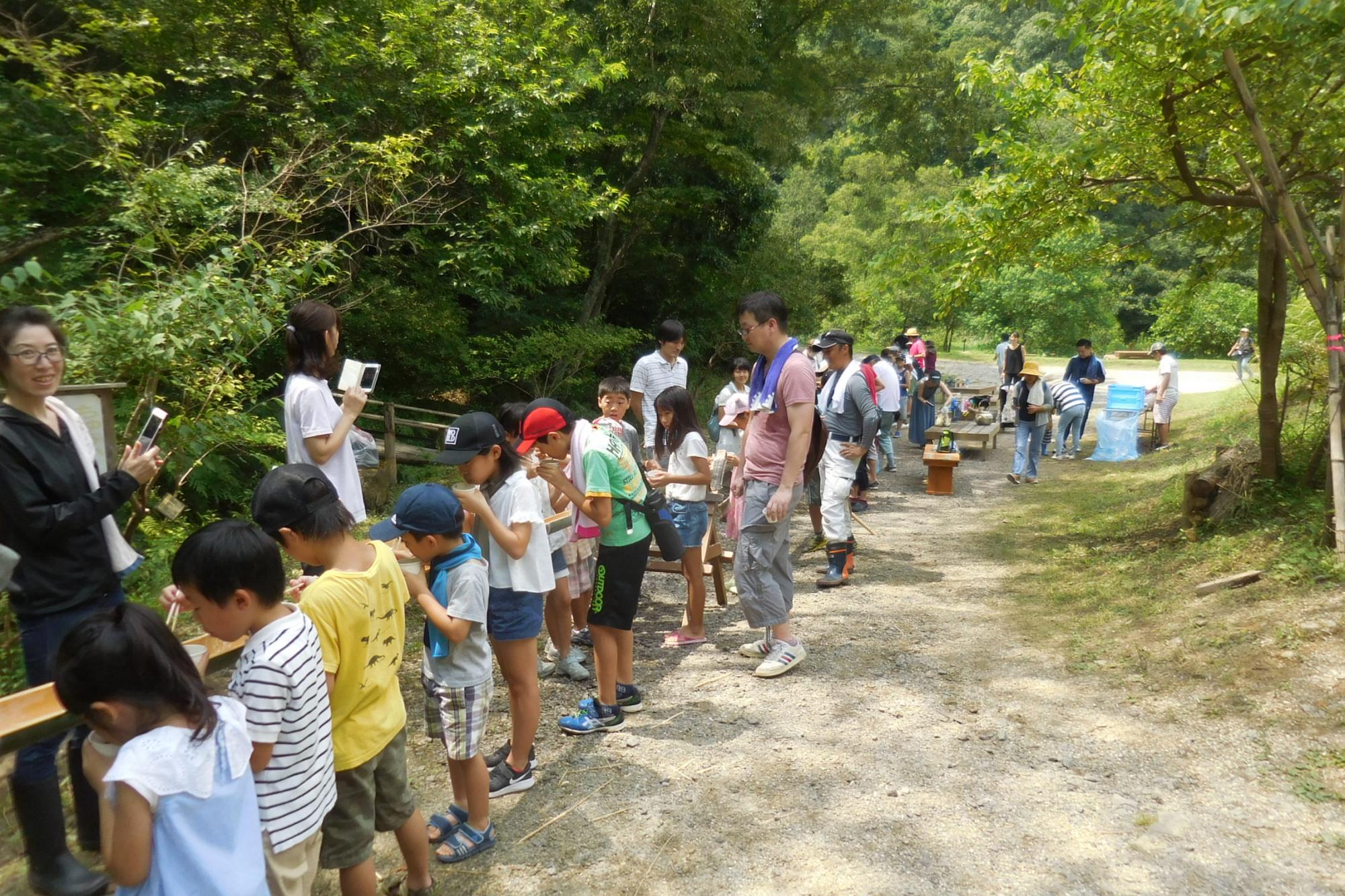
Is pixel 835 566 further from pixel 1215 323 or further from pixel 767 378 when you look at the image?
pixel 1215 323

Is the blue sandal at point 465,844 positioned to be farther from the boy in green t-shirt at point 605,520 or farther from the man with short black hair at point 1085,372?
the man with short black hair at point 1085,372

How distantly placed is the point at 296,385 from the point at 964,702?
12.0 feet

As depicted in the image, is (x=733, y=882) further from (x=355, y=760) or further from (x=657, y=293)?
(x=657, y=293)

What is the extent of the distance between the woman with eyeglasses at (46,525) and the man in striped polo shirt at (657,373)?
469 cm

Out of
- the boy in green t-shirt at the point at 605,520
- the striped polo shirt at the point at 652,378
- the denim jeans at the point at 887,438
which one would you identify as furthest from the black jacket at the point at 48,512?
the denim jeans at the point at 887,438

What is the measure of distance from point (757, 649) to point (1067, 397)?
383 inches

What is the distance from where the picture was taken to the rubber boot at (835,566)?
7.21 metres

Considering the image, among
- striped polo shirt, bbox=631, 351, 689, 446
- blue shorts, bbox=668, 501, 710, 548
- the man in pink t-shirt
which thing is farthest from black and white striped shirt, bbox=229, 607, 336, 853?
striped polo shirt, bbox=631, 351, 689, 446

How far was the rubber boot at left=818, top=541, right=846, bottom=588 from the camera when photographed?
7.21 metres

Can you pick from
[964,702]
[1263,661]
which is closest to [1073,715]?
[964,702]

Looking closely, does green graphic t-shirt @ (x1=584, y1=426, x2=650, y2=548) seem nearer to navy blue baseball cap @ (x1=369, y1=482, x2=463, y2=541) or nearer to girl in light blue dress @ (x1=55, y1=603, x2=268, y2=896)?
navy blue baseball cap @ (x1=369, y1=482, x2=463, y2=541)

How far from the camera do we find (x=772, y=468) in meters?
5.20

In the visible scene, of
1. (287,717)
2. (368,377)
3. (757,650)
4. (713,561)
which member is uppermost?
(368,377)

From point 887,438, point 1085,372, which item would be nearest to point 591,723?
point 887,438
